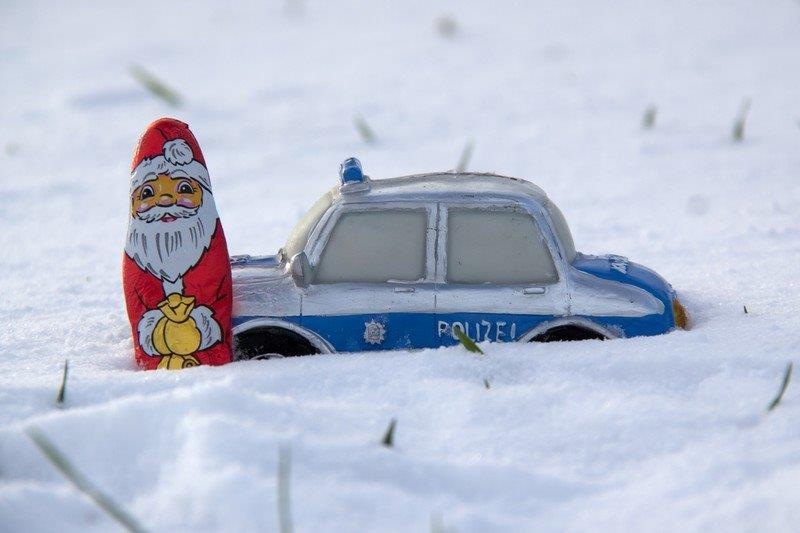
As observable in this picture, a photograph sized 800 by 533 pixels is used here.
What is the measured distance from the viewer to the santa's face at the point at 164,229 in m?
3.80

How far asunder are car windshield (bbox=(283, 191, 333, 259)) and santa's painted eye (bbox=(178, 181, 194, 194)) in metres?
0.43

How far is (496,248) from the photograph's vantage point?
12.6ft

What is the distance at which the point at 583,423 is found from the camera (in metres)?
3.12

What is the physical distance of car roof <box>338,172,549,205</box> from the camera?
12.7 feet

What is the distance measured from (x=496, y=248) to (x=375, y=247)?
17.4 inches

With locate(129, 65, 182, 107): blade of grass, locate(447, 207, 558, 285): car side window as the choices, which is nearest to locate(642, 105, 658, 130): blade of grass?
locate(447, 207, 558, 285): car side window

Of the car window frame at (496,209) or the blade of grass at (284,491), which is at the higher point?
the car window frame at (496,209)

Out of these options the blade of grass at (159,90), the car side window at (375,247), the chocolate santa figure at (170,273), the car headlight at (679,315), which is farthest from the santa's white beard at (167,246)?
the blade of grass at (159,90)

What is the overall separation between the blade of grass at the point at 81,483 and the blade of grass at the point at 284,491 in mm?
352

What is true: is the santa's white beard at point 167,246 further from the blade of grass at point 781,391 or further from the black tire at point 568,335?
the blade of grass at point 781,391

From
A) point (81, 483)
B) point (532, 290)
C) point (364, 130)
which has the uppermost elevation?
point (364, 130)

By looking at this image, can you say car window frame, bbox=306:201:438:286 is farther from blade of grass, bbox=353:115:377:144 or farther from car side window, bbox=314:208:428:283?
blade of grass, bbox=353:115:377:144

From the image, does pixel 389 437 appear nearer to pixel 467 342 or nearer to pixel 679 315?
pixel 467 342

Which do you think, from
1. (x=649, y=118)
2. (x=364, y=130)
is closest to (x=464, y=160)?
(x=364, y=130)
